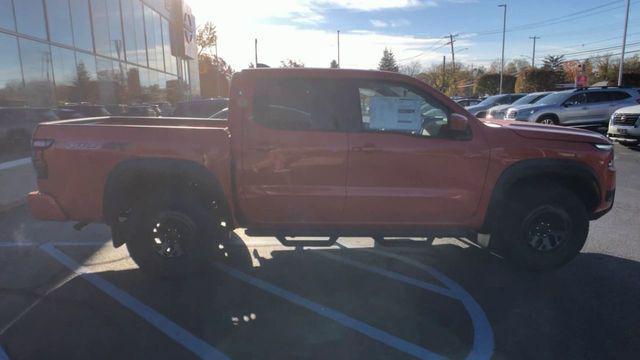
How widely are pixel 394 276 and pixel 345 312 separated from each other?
3.17 ft

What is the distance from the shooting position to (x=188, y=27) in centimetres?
Result: 3609

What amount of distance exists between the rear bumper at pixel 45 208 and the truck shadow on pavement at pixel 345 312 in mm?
665

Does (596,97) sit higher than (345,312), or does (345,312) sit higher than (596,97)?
(596,97)

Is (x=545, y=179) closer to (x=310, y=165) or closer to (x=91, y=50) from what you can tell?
(x=310, y=165)

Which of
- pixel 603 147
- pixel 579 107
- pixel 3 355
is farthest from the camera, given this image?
pixel 579 107

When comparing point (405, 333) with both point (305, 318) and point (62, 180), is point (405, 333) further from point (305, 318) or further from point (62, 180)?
point (62, 180)

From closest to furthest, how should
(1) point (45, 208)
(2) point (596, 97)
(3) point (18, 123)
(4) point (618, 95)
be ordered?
1. (1) point (45, 208)
2. (3) point (18, 123)
3. (2) point (596, 97)
4. (4) point (618, 95)

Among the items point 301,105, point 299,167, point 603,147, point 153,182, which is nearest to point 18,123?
point 153,182

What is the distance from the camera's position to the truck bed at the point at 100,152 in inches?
172

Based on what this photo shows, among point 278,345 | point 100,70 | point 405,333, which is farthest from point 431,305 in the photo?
point 100,70

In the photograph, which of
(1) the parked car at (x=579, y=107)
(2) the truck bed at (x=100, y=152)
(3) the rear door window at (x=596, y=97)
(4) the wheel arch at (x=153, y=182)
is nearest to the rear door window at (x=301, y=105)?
(2) the truck bed at (x=100, y=152)

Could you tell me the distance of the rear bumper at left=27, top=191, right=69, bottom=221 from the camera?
4.50 metres

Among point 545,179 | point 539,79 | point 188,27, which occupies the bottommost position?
point 545,179

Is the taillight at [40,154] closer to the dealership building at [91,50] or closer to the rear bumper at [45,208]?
the rear bumper at [45,208]
